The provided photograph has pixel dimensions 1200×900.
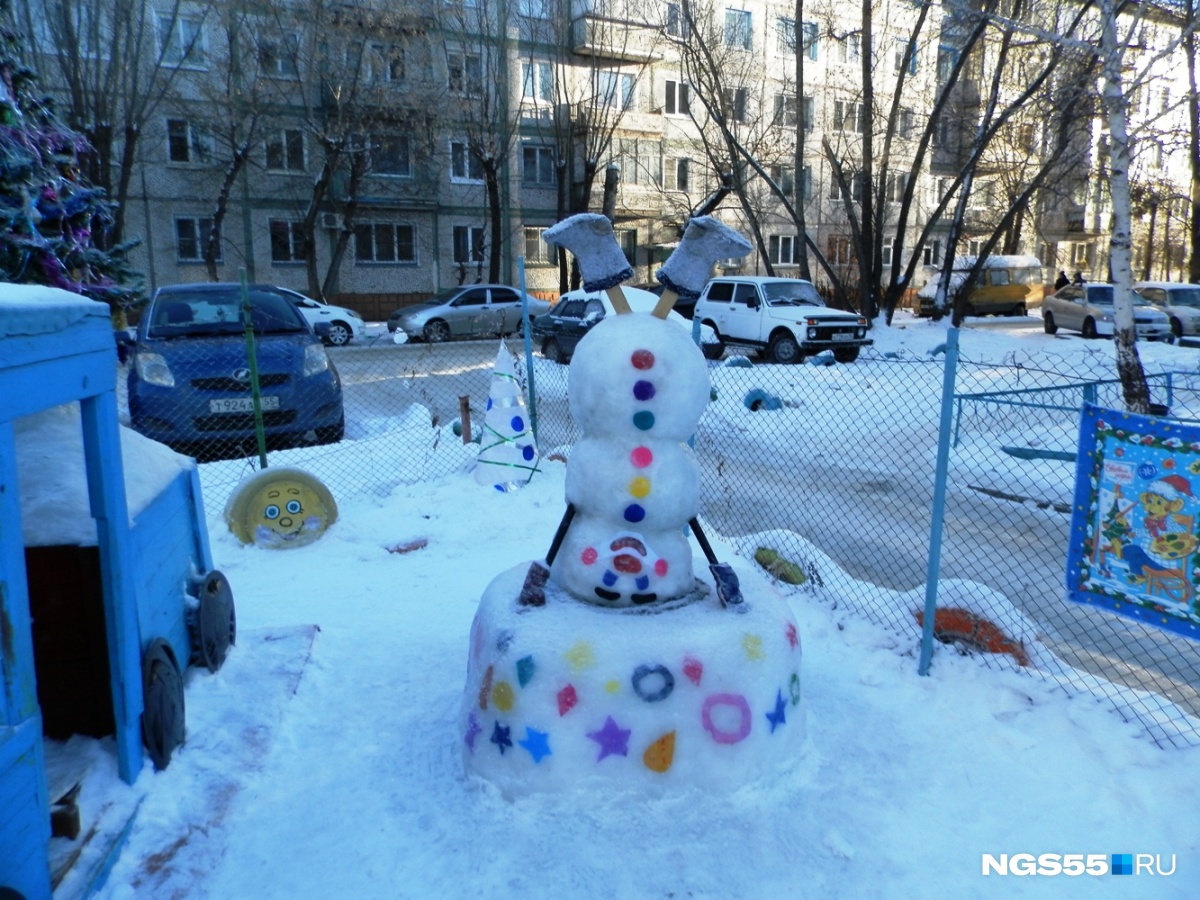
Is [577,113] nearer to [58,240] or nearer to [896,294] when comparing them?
Result: [896,294]

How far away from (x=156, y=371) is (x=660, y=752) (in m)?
6.09

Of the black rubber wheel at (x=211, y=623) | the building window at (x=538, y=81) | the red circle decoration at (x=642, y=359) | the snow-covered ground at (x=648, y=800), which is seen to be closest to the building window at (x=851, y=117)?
the building window at (x=538, y=81)

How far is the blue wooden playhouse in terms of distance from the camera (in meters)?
2.24

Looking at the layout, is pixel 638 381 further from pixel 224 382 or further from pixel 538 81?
pixel 538 81

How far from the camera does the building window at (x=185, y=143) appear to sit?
26.7m

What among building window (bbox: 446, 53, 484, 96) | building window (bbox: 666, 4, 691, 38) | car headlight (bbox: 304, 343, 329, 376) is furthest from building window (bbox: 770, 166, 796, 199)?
car headlight (bbox: 304, 343, 329, 376)

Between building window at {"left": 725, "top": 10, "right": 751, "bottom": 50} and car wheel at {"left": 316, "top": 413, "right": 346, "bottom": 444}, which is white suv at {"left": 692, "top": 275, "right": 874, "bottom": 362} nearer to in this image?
car wheel at {"left": 316, "top": 413, "right": 346, "bottom": 444}

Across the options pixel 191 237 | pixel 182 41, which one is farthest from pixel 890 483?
pixel 182 41

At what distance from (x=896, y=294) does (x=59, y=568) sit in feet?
76.2

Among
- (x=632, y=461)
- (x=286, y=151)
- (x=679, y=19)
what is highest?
(x=679, y=19)

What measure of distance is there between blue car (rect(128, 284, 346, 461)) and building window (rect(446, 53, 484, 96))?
2194 centimetres

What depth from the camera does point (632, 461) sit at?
3340 mm

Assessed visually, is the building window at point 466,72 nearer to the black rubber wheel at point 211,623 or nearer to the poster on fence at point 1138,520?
the black rubber wheel at point 211,623

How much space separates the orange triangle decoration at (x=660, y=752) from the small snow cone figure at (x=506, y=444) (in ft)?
13.2
